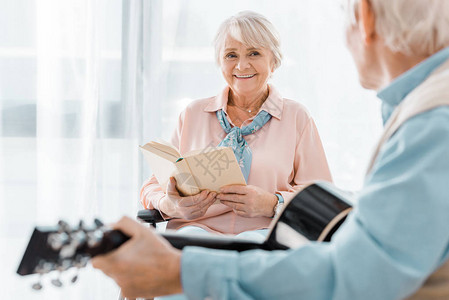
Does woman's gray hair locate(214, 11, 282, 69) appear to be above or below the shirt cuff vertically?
above

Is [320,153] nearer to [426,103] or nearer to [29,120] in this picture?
[426,103]

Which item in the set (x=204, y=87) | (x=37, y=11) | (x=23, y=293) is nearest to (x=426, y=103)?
(x=204, y=87)

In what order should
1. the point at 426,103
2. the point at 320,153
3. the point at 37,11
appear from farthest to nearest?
the point at 37,11 → the point at 320,153 → the point at 426,103

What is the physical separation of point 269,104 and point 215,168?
538mm

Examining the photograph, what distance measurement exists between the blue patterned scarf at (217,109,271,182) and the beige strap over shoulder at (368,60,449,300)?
106cm

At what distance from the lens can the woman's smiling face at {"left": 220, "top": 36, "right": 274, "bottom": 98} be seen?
2.06 meters

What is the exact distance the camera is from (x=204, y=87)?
2.82 meters

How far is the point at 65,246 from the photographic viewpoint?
88 centimetres

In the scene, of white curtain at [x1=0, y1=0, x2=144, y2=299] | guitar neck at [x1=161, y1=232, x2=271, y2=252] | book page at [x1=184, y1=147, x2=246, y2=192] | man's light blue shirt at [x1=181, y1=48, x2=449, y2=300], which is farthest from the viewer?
white curtain at [x1=0, y1=0, x2=144, y2=299]

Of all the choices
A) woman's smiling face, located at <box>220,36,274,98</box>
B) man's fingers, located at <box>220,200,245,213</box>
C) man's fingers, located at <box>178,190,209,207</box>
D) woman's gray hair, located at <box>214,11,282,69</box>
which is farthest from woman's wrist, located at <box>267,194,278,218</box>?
woman's gray hair, located at <box>214,11,282,69</box>

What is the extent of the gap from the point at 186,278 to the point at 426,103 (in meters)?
0.52

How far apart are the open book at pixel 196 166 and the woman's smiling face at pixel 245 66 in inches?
19.3

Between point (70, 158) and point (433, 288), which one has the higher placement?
point (433, 288)

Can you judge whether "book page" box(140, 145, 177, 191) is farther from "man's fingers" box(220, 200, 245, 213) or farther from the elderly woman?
"man's fingers" box(220, 200, 245, 213)
